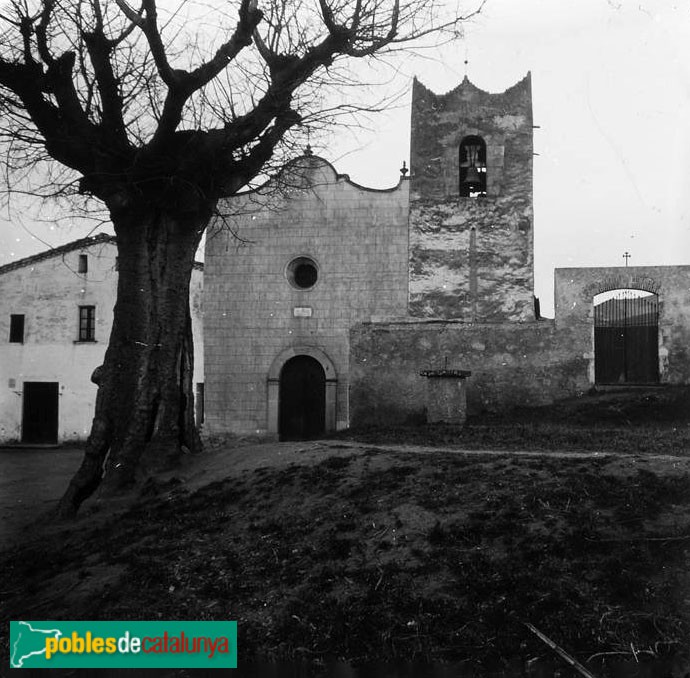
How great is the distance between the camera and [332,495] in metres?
6.67

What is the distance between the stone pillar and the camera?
Result: 12.3 meters

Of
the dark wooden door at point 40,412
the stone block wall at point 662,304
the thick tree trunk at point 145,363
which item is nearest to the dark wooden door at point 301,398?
the stone block wall at point 662,304

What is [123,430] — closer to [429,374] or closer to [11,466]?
[429,374]

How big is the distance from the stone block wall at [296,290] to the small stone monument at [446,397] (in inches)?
189

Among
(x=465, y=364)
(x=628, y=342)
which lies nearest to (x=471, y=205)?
(x=465, y=364)

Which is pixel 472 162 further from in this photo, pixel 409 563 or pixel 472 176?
pixel 409 563

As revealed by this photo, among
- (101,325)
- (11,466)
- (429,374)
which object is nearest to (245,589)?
(429,374)

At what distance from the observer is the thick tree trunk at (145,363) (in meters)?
8.68

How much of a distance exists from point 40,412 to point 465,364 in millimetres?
14606

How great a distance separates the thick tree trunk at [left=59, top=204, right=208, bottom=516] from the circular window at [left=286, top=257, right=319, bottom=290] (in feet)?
27.0

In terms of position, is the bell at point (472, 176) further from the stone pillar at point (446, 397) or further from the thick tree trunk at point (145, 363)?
the thick tree trunk at point (145, 363)

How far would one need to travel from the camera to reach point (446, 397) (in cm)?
1238

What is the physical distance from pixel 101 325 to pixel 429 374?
1431cm

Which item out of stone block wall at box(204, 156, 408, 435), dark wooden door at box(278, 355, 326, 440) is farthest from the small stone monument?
dark wooden door at box(278, 355, 326, 440)
